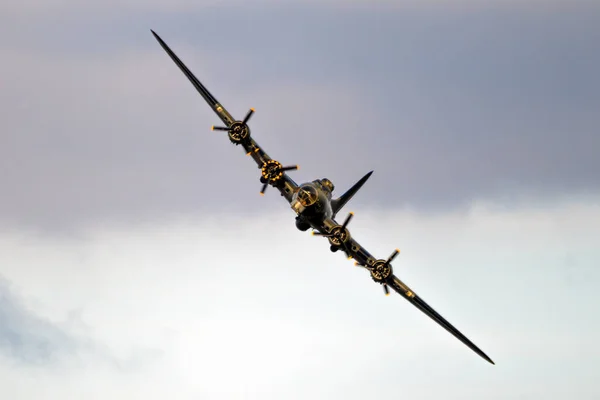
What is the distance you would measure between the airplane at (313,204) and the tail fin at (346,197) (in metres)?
0.65

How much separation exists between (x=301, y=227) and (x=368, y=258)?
1043 centimetres

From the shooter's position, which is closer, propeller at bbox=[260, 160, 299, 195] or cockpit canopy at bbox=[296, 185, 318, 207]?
cockpit canopy at bbox=[296, 185, 318, 207]

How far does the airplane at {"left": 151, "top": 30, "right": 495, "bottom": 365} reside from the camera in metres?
151

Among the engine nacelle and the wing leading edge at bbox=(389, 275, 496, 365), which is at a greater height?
the wing leading edge at bbox=(389, 275, 496, 365)

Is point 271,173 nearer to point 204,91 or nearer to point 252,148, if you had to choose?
point 252,148

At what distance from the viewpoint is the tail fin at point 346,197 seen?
6358 inches

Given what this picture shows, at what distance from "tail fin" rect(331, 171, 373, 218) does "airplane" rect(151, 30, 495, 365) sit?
0.65m

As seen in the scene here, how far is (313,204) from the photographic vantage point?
150250 mm

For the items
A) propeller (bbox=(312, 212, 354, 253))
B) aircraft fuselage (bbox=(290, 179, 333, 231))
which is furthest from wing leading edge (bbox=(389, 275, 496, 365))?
aircraft fuselage (bbox=(290, 179, 333, 231))

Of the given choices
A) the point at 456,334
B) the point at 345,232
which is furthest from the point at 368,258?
the point at 456,334

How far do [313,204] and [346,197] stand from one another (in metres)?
14.4

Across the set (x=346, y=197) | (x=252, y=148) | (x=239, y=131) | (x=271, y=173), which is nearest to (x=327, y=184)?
(x=346, y=197)

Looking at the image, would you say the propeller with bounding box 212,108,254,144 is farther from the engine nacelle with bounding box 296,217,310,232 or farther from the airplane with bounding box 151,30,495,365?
the engine nacelle with bounding box 296,217,310,232

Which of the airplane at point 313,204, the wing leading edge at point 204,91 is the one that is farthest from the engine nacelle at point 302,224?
the wing leading edge at point 204,91
